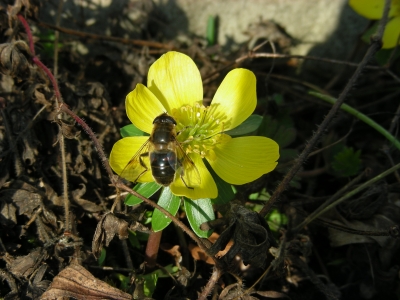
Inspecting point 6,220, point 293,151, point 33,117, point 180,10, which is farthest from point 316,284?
point 180,10

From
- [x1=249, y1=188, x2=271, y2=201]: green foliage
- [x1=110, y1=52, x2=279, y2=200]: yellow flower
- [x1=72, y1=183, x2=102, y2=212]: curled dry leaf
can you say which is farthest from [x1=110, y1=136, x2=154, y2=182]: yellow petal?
[x1=249, y1=188, x2=271, y2=201]: green foliage

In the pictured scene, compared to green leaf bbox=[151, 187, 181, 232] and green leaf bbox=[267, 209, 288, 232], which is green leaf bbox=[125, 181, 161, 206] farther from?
green leaf bbox=[267, 209, 288, 232]

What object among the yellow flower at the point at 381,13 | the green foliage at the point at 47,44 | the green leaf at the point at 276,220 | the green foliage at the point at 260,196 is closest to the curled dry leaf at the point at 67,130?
the green foliage at the point at 47,44

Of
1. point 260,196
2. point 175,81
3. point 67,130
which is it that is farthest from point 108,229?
point 260,196

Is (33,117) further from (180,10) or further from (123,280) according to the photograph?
(180,10)

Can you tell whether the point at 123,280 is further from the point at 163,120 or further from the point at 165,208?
the point at 163,120

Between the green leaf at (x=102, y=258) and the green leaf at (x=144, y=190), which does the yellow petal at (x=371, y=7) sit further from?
the green leaf at (x=102, y=258)
